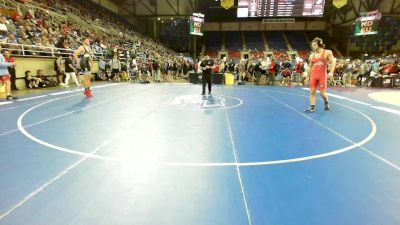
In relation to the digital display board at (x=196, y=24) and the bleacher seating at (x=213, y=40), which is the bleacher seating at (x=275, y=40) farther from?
the digital display board at (x=196, y=24)

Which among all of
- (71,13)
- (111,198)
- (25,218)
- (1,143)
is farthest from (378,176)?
(71,13)

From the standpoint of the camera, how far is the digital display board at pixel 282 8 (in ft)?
59.8

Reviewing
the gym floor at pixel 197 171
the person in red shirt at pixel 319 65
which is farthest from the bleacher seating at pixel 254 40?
the gym floor at pixel 197 171

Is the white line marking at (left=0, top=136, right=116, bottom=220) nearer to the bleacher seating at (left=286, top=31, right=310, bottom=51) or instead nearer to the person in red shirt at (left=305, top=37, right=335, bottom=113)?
the person in red shirt at (left=305, top=37, right=335, bottom=113)

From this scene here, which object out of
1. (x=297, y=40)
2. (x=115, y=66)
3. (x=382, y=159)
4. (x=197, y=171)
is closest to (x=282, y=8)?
(x=115, y=66)

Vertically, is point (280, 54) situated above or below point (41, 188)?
above

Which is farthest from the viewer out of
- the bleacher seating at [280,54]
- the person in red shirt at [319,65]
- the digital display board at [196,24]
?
the bleacher seating at [280,54]

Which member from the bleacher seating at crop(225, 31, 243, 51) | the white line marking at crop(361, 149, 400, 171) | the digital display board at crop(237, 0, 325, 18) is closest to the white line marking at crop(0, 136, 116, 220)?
the white line marking at crop(361, 149, 400, 171)

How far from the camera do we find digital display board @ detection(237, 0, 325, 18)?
18219 millimetres

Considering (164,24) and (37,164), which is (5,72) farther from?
(164,24)

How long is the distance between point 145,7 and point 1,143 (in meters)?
35.5

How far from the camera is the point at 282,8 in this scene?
18.8 metres

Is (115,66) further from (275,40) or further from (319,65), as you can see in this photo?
(275,40)

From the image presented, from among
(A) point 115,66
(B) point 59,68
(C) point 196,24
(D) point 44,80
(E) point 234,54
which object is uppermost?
(C) point 196,24
